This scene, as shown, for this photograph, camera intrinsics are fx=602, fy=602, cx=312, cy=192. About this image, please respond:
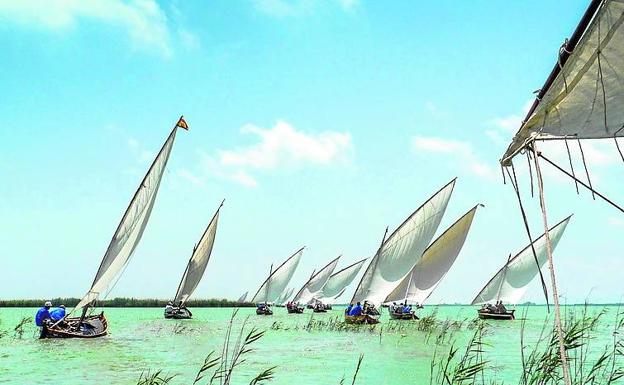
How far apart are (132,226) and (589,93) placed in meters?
19.0

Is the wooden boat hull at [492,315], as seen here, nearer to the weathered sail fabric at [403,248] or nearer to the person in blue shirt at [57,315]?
the weathered sail fabric at [403,248]

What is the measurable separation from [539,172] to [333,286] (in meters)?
63.7

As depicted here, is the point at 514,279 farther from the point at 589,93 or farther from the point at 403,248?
the point at 589,93

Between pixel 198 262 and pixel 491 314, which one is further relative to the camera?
pixel 491 314

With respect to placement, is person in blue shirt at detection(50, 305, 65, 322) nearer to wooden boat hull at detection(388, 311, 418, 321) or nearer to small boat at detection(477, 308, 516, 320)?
wooden boat hull at detection(388, 311, 418, 321)

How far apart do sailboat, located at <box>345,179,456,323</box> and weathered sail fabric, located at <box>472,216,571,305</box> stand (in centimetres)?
1196

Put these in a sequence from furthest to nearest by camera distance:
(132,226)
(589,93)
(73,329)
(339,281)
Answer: (339,281) → (73,329) → (132,226) → (589,93)

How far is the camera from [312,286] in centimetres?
7106

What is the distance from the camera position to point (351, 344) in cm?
2475

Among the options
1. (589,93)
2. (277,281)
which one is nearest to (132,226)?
(589,93)

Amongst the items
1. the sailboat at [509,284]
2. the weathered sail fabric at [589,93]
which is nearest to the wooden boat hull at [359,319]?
the sailboat at [509,284]

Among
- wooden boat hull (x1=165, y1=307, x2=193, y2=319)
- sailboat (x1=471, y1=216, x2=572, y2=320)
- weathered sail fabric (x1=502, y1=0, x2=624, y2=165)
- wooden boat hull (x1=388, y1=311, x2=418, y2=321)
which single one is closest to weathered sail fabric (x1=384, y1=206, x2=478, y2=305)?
wooden boat hull (x1=388, y1=311, x2=418, y2=321)

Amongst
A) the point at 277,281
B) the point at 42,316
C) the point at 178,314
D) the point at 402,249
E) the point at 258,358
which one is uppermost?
the point at 277,281

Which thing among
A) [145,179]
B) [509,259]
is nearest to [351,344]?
[145,179]
